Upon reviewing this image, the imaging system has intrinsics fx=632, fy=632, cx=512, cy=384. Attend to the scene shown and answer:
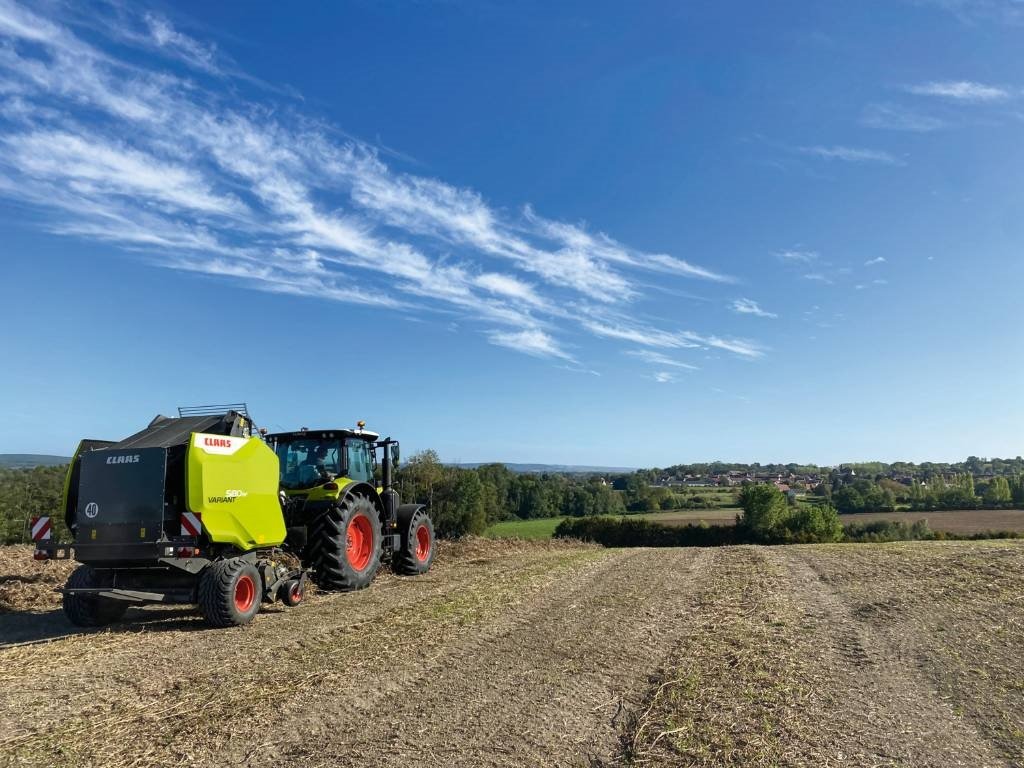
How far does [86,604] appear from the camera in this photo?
26.2 ft

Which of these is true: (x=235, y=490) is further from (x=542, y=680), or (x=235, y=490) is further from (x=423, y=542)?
(x=423, y=542)

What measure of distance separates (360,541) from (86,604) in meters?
4.06

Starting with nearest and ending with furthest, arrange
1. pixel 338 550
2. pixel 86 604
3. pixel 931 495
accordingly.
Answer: pixel 86 604 → pixel 338 550 → pixel 931 495

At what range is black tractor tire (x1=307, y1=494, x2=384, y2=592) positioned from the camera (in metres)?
9.78

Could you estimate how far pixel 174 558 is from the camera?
24.6 feet

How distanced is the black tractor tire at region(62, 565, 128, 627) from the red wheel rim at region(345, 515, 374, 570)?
11.5 feet

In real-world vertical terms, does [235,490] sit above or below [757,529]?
above

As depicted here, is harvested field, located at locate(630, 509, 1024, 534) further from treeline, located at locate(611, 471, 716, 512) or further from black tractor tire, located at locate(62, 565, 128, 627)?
black tractor tire, located at locate(62, 565, 128, 627)

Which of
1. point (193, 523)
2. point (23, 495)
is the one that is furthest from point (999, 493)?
point (23, 495)

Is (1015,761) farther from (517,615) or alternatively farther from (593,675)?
(517,615)

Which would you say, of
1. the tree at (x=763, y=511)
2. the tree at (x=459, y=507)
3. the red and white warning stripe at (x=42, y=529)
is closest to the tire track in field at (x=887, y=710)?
the red and white warning stripe at (x=42, y=529)

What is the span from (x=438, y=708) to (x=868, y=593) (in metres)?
7.16

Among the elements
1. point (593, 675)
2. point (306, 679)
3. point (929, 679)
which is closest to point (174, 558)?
point (306, 679)

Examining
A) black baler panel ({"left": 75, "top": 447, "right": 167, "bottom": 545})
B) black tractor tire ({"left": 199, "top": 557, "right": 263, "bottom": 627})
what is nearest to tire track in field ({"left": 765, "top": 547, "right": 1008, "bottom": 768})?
black tractor tire ({"left": 199, "top": 557, "right": 263, "bottom": 627})
